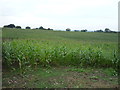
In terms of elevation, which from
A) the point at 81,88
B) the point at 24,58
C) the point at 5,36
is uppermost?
the point at 5,36

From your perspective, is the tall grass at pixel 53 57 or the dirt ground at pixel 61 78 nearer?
the dirt ground at pixel 61 78

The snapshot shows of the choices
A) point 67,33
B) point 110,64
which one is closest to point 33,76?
point 110,64

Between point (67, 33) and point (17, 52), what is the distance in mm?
4403

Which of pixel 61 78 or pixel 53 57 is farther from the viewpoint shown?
pixel 53 57

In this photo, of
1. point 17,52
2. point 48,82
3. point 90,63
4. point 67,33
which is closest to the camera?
point 48,82

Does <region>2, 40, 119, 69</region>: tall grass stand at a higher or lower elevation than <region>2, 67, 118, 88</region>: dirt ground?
higher

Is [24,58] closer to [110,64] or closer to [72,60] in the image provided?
[72,60]

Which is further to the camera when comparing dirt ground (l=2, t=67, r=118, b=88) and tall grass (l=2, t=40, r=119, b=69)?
tall grass (l=2, t=40, r=119, b=69)

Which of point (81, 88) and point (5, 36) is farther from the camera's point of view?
point (5, 36)

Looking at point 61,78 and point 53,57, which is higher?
point 53,57

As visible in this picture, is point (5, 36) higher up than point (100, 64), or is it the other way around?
point (5, 36)

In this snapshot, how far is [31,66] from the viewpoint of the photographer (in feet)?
13.8

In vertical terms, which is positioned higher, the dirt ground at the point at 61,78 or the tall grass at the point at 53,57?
the tall grass at the point at 53,57

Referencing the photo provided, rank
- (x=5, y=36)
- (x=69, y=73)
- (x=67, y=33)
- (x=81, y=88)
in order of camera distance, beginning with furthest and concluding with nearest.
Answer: (x=67, y=33), (x=5, y=36), (x=69, y=73), (x=81, y=88)
